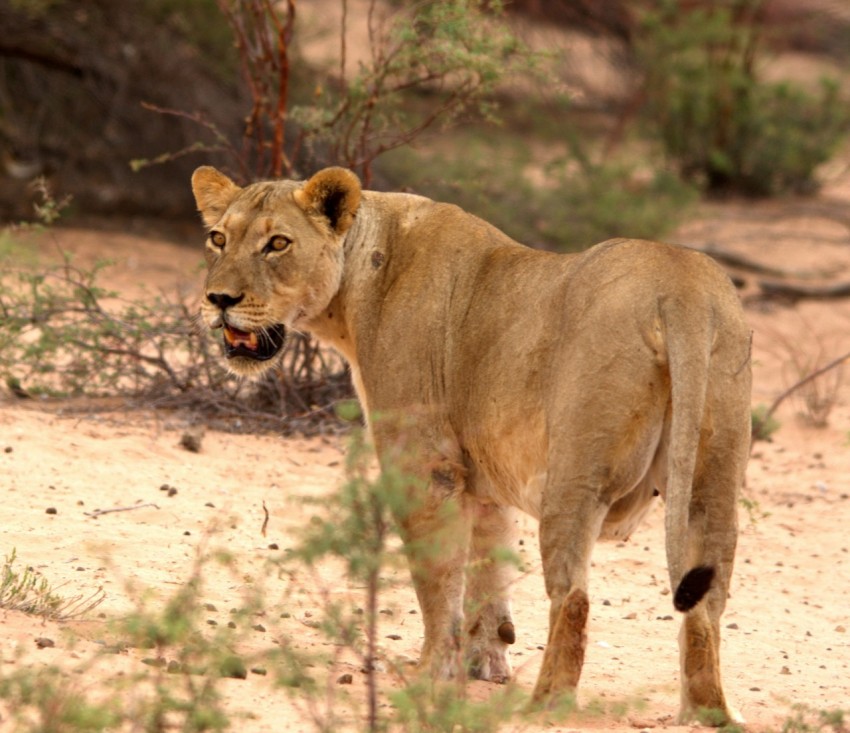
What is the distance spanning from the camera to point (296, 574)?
6.30 meters

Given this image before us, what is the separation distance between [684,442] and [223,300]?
1.81 metres

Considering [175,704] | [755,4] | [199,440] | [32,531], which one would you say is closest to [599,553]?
[199,440]

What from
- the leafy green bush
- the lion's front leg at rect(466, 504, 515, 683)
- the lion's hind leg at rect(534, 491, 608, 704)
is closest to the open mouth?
the lion's front leg at rect(466, 504, 515, 683)

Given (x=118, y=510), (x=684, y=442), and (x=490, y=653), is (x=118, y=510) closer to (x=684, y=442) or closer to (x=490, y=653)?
(x=490, y=653)

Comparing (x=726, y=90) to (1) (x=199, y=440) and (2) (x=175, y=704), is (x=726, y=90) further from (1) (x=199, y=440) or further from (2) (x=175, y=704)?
(2) (x=175, y=704)

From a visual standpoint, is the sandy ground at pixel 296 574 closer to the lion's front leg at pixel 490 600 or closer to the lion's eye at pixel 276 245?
the lion's front leg at pixel 490 600

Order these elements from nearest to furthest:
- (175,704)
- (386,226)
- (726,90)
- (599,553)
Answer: (175,704)
(386,226)
(599,553)
(726,90)

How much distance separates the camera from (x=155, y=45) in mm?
13336

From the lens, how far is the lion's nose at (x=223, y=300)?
5062 millimetres

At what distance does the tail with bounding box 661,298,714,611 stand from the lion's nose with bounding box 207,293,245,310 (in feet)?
5.29

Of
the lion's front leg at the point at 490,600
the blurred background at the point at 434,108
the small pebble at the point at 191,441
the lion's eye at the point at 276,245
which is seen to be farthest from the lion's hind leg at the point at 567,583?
the blurred background at the point at 434,108

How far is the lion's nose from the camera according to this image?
5.06 metres

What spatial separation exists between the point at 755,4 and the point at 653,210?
4888 mm

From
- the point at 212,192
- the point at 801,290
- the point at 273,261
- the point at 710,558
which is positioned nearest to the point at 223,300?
the point at 273,261
